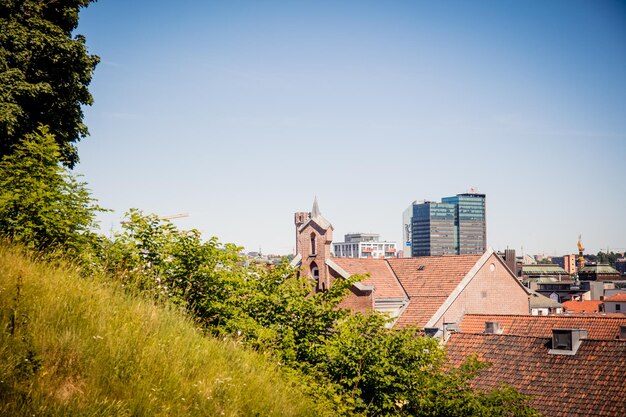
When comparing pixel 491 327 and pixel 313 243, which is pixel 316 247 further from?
pixel 491 327

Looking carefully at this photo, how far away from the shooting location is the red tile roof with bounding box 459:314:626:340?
29.7 meters

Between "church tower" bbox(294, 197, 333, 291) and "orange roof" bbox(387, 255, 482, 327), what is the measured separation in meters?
5.88

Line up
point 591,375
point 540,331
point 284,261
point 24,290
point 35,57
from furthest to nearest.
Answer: point 540,331, point 591,375, point 35,57, point 284,261, point 24,290

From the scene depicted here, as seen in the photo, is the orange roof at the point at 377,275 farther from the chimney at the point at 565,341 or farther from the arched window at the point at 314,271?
the chimney at the point at 565,341

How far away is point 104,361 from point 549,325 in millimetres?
27136

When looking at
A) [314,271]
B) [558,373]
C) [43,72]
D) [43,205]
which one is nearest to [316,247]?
[314,271]

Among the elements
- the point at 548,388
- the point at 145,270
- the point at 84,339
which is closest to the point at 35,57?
the point at 145,270

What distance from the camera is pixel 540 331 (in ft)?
97.1

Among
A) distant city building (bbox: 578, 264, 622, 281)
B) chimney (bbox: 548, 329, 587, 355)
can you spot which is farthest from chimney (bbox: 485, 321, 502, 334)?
distant city building (bbox: 578, 264, 622, 281)

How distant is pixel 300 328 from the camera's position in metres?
14.3

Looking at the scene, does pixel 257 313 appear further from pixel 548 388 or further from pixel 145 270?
pixel 548 388

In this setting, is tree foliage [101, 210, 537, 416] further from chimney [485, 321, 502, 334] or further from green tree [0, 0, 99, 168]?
chimney [485, 321, 502, 334]

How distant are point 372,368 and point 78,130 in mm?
14015

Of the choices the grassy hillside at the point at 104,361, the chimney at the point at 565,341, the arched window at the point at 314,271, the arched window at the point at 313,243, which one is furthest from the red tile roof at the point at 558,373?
the arched window at the point at 313,243
